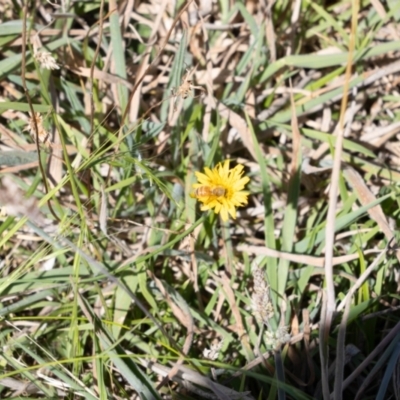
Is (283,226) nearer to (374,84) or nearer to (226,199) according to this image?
(226,199)

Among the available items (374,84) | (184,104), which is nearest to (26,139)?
(184,104)

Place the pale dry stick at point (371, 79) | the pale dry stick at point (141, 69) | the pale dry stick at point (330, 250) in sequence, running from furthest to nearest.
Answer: the pale dry stick at point (371, 79) → the pale dry stick at point (141, 69) → the pale dry stick at point (330, 250)

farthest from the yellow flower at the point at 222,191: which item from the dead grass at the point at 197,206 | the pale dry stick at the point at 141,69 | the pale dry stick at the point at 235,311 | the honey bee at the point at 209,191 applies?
the pale dry stick at the point at 141,69

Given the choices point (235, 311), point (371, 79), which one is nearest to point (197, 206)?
point (235, 311)

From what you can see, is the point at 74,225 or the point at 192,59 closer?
the point at 74,225

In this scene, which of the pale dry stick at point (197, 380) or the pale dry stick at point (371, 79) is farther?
the pale dry stick at point (371, 79)

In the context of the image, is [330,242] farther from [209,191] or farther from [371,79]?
[371,79]

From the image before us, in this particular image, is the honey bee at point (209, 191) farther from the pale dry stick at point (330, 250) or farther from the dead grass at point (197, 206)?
the pale dry stick at point (330, 250)
